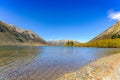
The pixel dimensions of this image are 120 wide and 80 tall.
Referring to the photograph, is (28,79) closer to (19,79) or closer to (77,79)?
(19,79)

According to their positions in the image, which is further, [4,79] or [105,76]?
[4,79]

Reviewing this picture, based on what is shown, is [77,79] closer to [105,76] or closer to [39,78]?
[105,76]

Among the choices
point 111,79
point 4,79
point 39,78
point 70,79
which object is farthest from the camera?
point 39,78

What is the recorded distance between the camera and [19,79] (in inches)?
879

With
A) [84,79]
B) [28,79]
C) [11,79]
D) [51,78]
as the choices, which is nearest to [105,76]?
[84,79]

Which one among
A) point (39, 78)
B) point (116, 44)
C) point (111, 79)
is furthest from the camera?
point (116, 44)

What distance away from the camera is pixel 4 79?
71.2ft

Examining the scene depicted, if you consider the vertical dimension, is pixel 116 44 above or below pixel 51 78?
above

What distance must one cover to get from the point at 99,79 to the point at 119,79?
2.30 meters

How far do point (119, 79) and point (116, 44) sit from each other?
190m

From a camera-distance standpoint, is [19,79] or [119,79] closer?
[119,79]

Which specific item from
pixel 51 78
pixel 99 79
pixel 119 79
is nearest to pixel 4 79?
pixel 51 78

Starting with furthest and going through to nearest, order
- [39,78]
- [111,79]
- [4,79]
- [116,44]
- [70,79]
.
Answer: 1. [116,44]
2. [39,78]
3. [4,79]
4. [70,79]
5. [111,79]

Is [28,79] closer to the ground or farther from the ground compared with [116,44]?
closer to the ground
